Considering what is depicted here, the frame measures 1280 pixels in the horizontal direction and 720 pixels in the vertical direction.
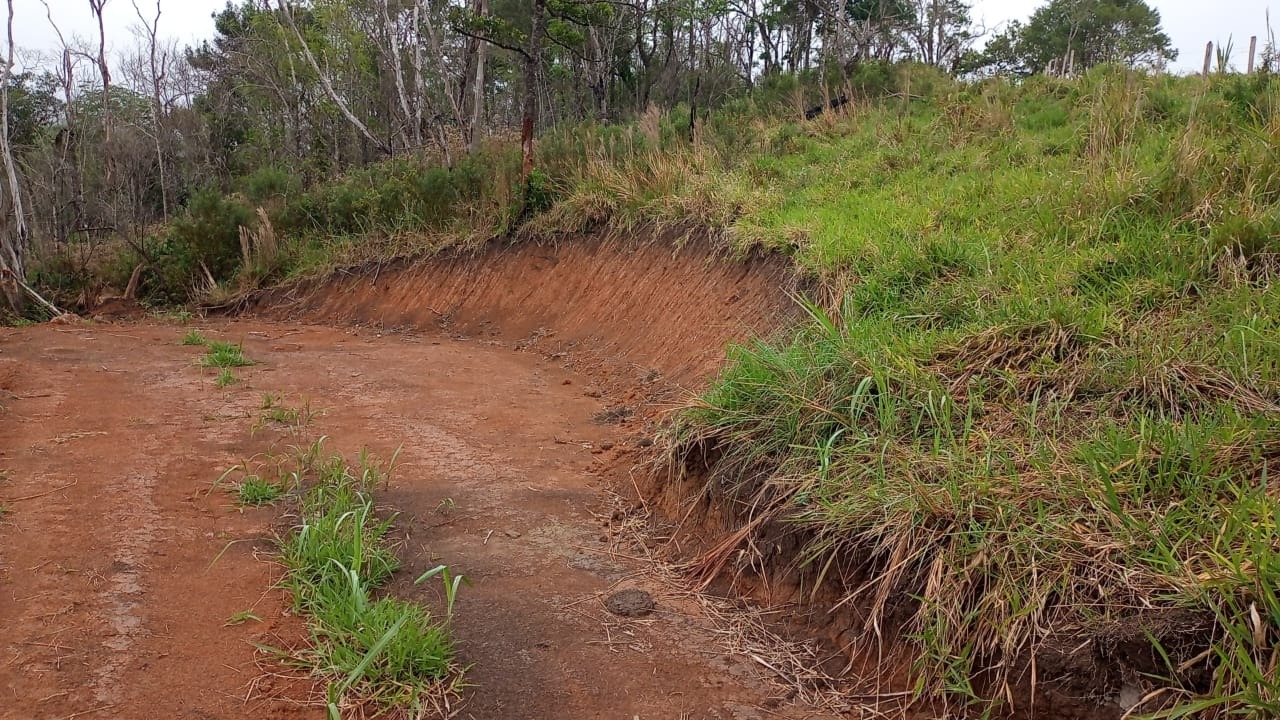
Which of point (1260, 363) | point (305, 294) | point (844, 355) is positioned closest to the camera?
point (1260, 363)

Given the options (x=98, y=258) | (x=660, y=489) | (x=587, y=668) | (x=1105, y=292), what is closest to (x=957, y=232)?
(x=1105, y=292)

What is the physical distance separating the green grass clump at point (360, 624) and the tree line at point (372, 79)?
11.8 meters

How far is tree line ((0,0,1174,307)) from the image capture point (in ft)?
58.4

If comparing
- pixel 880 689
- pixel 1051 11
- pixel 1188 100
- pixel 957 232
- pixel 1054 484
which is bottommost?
pixel 880 689

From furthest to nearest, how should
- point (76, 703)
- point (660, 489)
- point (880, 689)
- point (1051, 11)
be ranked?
point (1051, 11)
point (660, 489)
point (880, 689)
point (76, 703)

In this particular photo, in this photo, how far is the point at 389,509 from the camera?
3928 mm

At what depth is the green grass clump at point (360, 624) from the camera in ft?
8.18

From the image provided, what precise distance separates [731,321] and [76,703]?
461cm

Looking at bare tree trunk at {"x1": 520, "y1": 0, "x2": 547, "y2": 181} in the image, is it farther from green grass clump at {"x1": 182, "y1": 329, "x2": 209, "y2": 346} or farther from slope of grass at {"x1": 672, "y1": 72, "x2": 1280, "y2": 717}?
slope of grass at {"x1": 672, "y1": 72, "x2": 1280, "y2": 717}

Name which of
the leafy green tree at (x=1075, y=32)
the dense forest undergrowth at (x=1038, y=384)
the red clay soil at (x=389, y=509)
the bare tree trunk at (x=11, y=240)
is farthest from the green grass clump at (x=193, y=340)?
the leafy green tree at (x=1075, y=32)

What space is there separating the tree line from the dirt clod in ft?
40.0

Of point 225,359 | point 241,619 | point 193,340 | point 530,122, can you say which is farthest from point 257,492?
point 530,122

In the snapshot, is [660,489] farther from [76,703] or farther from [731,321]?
[76,703]

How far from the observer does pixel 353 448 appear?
4859 millimetres
